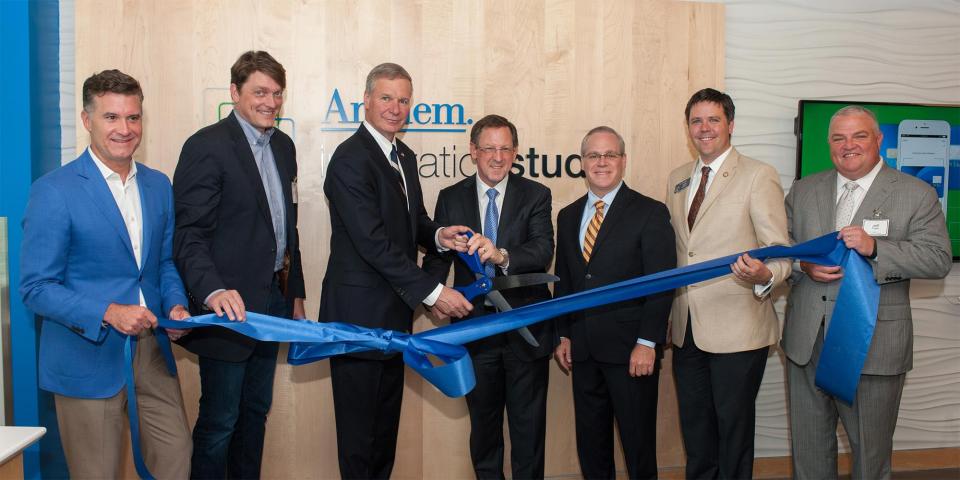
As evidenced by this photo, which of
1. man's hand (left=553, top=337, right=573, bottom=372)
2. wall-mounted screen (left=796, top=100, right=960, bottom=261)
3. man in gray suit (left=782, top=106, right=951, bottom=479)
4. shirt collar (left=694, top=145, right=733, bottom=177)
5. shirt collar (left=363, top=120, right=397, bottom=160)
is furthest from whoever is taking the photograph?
wall-mounted screen (left=796, top=100, right=960, bottom=261)

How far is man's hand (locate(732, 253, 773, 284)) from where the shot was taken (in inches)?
119

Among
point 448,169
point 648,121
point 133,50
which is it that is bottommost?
point 448,169

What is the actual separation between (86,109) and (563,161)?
249 centimetres

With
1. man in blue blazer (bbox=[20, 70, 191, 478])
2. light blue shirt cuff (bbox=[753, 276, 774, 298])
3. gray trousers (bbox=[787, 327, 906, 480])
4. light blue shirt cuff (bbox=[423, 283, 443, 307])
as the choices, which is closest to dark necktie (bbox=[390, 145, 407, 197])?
light blue shirt cuff (bbox=[423, 283, 443, 307])

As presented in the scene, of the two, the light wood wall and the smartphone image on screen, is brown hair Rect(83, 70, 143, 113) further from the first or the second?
the smartphone image on screen

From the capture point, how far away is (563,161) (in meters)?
4.18

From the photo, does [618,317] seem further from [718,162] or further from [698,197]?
[718,162]

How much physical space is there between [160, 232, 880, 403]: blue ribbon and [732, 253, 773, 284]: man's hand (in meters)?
0.03

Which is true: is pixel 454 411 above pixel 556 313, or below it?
below

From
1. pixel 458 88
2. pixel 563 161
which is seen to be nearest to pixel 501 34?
pixel 458 88

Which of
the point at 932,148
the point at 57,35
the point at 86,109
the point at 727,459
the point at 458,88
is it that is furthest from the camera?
the point at 932,148

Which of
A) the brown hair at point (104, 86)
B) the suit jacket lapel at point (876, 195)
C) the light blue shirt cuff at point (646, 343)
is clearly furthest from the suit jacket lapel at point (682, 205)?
the brown hair at point (104, 86)

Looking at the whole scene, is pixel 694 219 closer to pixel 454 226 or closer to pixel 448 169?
pixel 454 226

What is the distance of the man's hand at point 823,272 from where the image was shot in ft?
10.3
